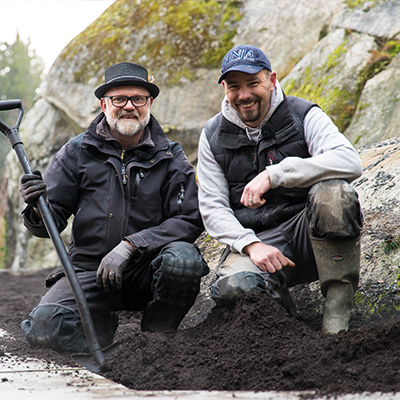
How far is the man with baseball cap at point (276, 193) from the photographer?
2.62 meters

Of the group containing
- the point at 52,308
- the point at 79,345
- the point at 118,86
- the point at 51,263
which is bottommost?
the point at 51,263

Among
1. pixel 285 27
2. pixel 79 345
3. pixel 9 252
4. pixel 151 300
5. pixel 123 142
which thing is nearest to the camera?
pixel 79 345

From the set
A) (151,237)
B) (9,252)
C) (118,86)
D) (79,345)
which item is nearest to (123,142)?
(118,86)

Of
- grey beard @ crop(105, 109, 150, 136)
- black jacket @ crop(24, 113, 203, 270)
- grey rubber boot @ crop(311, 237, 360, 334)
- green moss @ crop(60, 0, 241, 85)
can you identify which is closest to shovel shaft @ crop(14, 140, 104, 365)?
black jacket @ crop(24, 113, 203, 270)

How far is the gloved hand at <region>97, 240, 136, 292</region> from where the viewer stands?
9.50ft

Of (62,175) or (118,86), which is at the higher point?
(118,86)

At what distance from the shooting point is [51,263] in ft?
30.3

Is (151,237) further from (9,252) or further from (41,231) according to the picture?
(9,252)

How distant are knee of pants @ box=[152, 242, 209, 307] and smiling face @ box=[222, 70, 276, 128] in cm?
96

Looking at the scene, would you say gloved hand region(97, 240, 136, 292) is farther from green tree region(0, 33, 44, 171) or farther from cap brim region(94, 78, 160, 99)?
green tree region(0, 33, 44, 171)

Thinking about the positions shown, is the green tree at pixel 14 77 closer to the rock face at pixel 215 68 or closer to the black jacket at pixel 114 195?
the rock face at pixel 215 68

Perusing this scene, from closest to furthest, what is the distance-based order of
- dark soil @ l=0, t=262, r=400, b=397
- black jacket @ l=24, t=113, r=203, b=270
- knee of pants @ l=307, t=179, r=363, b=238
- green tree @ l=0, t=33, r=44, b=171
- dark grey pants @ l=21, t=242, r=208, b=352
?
dark soil @ l=0, t=262, r=400, b=397 < knee of pants @ l=307, t=179, r=363, b=238 < dark grey pants @ l=21, t=242, r=208, b=352 < black jacket @ l=24, t=113, r=203, b=270 < green tree @ l=0, t=33, r=44, b=171

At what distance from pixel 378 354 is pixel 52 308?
2.02 m

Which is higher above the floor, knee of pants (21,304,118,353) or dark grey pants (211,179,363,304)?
dark grey pants (211,179,363,304)
